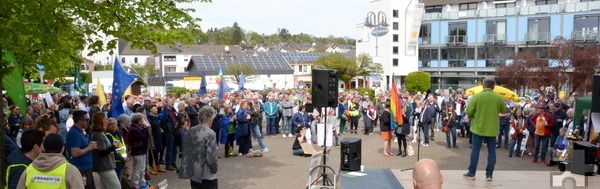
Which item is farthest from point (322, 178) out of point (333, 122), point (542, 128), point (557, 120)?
point (333, 122)

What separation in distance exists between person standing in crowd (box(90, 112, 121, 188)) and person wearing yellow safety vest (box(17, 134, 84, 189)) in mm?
2540

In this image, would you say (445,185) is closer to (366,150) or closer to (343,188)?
(343,188)

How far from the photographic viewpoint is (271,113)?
1962 cm

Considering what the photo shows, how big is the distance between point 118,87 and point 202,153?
5.32m

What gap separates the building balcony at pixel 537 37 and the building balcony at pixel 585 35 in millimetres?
2566

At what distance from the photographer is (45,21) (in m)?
6.77

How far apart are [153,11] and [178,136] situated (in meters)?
5.00

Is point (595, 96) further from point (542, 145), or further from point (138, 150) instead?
point (138, 150)

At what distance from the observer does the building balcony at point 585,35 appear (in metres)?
46.0

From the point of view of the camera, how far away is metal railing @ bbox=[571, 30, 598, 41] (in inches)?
1810

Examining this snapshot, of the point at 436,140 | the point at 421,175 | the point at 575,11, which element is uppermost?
the point at 575,11

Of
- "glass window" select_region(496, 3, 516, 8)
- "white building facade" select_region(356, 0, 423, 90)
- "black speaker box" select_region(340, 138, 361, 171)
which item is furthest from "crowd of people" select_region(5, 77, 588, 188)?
"white building facade" select_region(356, 0, 423, 90)

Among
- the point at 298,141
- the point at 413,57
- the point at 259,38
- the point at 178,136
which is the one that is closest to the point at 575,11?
the point at 413,57

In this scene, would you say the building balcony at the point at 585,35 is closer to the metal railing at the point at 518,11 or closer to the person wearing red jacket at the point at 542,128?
the metal railing at the point at 518,11
